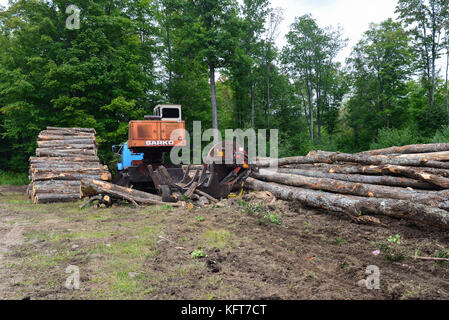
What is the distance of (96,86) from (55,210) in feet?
45.4

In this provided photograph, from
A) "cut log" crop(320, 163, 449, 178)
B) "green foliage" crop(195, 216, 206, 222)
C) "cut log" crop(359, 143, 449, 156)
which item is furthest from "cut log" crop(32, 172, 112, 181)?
"cut log" crop(359, 143, 449, 156)

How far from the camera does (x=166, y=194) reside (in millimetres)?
8562

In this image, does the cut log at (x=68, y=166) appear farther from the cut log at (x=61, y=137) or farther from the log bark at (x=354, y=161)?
the log bark at (x=354, y=161)

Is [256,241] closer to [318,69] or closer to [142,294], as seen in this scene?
[142,294]

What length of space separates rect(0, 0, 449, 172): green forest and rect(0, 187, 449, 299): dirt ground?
15.0m

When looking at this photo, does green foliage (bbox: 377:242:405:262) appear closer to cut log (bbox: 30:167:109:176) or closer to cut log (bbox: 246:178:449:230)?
cut log (bbox: 246:178:449:230)

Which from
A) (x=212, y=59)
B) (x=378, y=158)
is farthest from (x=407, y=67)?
(x=378, y=158)

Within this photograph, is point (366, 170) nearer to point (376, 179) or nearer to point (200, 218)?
point (376, 179)

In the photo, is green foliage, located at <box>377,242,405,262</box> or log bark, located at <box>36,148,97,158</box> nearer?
green foliage, located at <box>377,242,405,262</box>

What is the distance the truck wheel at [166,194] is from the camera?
28.1 ft

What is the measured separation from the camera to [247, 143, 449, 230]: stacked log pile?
16.3 ft

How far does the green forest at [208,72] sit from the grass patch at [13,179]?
5.22ft

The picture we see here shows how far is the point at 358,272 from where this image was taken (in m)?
3.49

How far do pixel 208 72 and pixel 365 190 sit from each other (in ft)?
73.3
